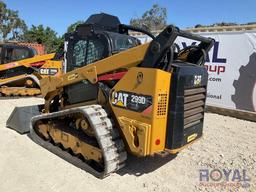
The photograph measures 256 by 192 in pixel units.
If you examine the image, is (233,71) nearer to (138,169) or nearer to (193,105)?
(193,105)

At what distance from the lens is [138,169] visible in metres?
4.96

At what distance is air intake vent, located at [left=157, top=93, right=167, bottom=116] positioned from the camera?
4125 millimetres

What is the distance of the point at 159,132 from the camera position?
13.8ft

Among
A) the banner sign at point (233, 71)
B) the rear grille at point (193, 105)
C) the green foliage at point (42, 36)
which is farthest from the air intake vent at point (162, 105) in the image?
the green foliage at point (42, 36)

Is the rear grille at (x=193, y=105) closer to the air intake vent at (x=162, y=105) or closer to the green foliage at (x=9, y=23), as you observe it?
the air intake vent at (x=162, y=105)

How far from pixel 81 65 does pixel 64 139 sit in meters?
1.31

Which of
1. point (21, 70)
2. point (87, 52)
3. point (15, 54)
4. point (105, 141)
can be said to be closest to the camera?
point (105, 141)

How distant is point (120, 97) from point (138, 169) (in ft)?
4.12

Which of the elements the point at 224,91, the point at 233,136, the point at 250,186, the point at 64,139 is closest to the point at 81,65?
the point at 64,139

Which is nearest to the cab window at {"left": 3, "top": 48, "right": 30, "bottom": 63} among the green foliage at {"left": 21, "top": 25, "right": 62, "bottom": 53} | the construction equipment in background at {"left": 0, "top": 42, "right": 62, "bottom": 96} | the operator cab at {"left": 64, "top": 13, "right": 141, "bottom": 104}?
the construction equipment in background at {"left": 0, "top": 42, "right": 62, "bottom": 96}

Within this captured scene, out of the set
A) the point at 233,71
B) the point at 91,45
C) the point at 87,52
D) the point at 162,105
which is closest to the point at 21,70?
the point at 87,52

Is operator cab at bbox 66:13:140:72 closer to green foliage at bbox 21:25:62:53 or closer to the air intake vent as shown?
the air intake vent

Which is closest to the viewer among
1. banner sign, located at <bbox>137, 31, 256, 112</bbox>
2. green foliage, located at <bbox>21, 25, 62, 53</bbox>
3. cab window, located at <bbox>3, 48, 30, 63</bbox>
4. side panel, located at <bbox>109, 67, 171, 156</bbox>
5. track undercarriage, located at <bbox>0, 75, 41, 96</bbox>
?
side panel, located at <bbox>109, 67, 171, 156</bbox>

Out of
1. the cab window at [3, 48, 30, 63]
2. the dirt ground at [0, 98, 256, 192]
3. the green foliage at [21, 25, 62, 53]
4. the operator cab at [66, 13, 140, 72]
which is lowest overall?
the dirt ground at [0, 98, 256, 192]
